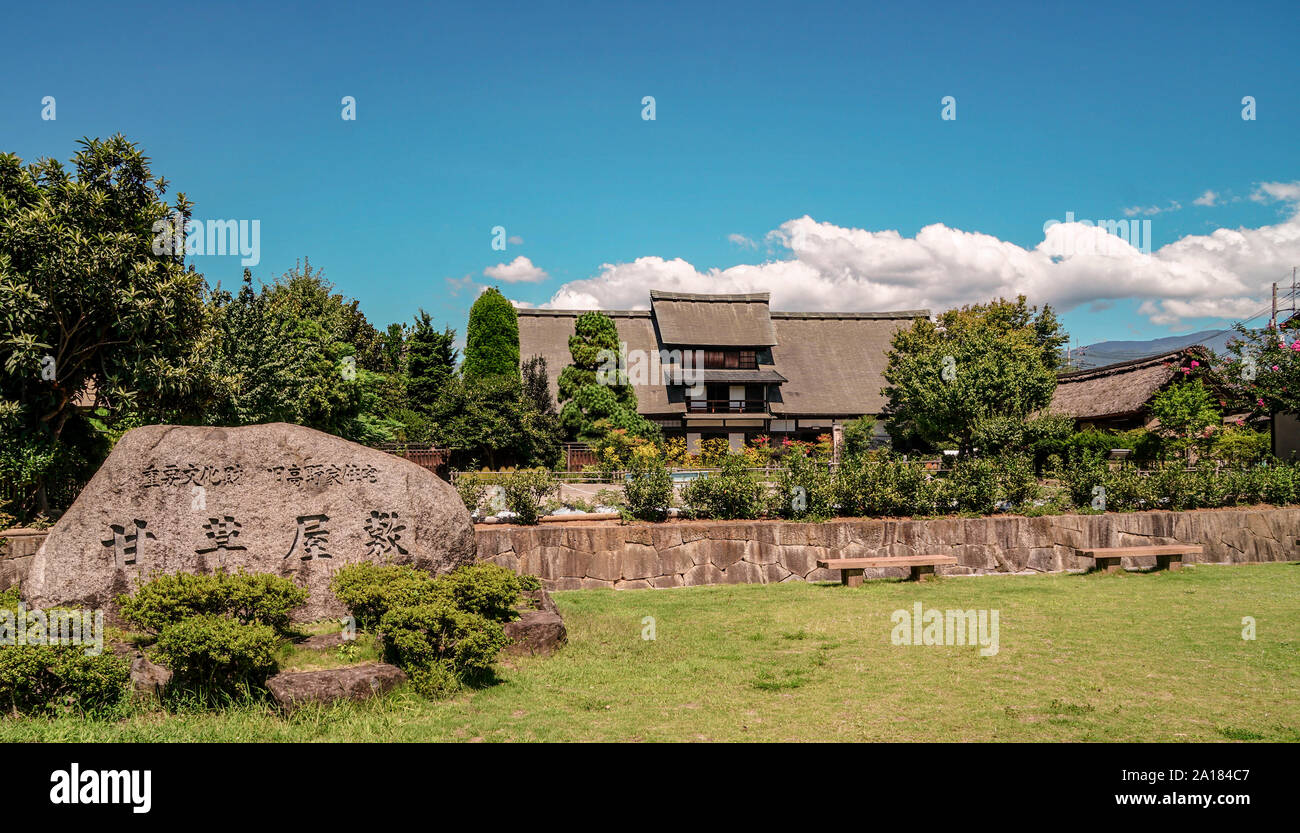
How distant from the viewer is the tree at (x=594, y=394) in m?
30.7

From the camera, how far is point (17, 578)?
31.2 feet

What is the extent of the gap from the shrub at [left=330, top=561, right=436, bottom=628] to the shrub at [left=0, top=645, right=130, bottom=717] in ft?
6.26

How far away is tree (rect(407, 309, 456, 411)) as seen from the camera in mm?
37625

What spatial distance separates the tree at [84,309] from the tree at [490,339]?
24.7 metres

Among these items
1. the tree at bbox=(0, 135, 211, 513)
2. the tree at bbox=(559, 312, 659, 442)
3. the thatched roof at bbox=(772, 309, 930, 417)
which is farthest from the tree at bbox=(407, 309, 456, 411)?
the tree at bbox=(0, 135, 211, 513)

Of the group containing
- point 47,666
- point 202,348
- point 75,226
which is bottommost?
point 47,666

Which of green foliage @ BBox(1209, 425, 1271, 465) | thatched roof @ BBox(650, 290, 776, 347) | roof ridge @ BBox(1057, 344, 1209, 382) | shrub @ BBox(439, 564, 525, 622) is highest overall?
thatched roof @ BBox(650, 290, 776, 347)

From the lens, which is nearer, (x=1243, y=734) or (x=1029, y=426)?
(x=1243, y=734)

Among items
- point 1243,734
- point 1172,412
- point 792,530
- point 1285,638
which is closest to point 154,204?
point 792,530

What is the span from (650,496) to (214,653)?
7.70 m

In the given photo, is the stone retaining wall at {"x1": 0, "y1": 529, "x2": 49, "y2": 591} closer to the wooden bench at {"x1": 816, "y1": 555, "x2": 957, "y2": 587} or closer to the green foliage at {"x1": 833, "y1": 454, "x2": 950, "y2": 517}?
the wooden bench at {"x1": 816, "y1": 555, "x2": 957, "y2": 587}

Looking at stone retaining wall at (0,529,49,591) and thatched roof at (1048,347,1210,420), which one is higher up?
thatched roof at (1048,347,1210,420)

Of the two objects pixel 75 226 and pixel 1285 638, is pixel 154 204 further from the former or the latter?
pixel 1285 638
